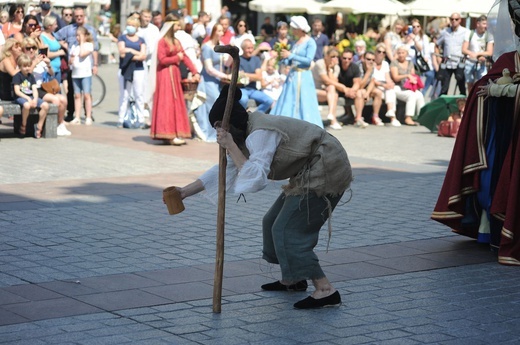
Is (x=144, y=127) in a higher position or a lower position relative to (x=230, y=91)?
lower

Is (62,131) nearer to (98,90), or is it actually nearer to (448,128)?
(98,90)

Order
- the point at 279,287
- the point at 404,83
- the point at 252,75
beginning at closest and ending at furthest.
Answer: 1. the point at 279,287
2. the point at 252,75
3. the point at 404,83

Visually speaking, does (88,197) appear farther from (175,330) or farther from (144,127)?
(144,127)

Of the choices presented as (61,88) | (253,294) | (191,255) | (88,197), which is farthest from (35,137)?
(253,294)

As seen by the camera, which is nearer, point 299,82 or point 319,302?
point 319,302

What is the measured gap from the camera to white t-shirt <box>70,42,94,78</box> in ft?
51.5

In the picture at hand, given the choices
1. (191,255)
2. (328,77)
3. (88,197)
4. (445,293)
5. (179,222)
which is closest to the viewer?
(445,293)

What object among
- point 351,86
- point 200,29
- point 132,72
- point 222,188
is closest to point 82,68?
point 132,72

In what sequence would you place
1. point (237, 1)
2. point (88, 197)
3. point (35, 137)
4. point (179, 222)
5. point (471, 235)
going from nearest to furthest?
point (471, 235)
point (179, 222)
point (88, 197)
point (35, 137)
point (237, 1)

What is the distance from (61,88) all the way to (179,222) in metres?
7.74

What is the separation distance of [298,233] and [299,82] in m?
8.71

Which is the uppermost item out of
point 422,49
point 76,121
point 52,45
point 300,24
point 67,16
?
point 300,24

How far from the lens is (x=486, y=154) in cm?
750

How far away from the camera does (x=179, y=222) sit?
835 cm
